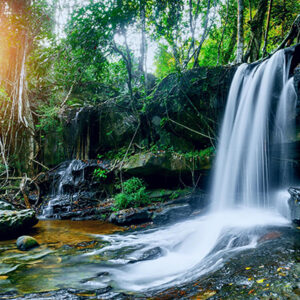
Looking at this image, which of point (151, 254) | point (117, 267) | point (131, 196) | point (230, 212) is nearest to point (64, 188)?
point (131, 196)

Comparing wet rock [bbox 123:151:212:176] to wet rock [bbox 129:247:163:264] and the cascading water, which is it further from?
wet rock [bbox 129:247:163:264]

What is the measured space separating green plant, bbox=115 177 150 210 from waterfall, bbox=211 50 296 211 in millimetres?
2451

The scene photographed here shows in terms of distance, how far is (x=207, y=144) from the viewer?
816 centimetres

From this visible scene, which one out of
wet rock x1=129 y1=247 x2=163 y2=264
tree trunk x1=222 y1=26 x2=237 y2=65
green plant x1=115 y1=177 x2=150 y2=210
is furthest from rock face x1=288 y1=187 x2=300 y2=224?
tree trunk x1=222 y1=26 x2=237 y2=65

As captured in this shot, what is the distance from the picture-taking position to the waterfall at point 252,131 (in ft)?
19.0

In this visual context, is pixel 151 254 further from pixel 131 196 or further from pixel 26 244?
pixel 131 196

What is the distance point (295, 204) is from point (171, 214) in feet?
10.8

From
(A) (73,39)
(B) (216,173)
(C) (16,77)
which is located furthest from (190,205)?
(C) (16,77)

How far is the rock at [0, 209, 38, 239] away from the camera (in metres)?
5.08

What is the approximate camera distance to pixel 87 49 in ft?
21.7

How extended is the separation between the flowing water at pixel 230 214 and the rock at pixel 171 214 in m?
0.37

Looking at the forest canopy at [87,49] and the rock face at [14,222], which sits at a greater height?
the forest canopy at [87,49]

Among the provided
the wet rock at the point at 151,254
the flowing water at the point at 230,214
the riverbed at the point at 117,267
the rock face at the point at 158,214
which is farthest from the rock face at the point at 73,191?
the wet rock at the point at 151,254

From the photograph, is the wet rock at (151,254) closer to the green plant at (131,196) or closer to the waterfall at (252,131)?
the green plant at (131,196)
